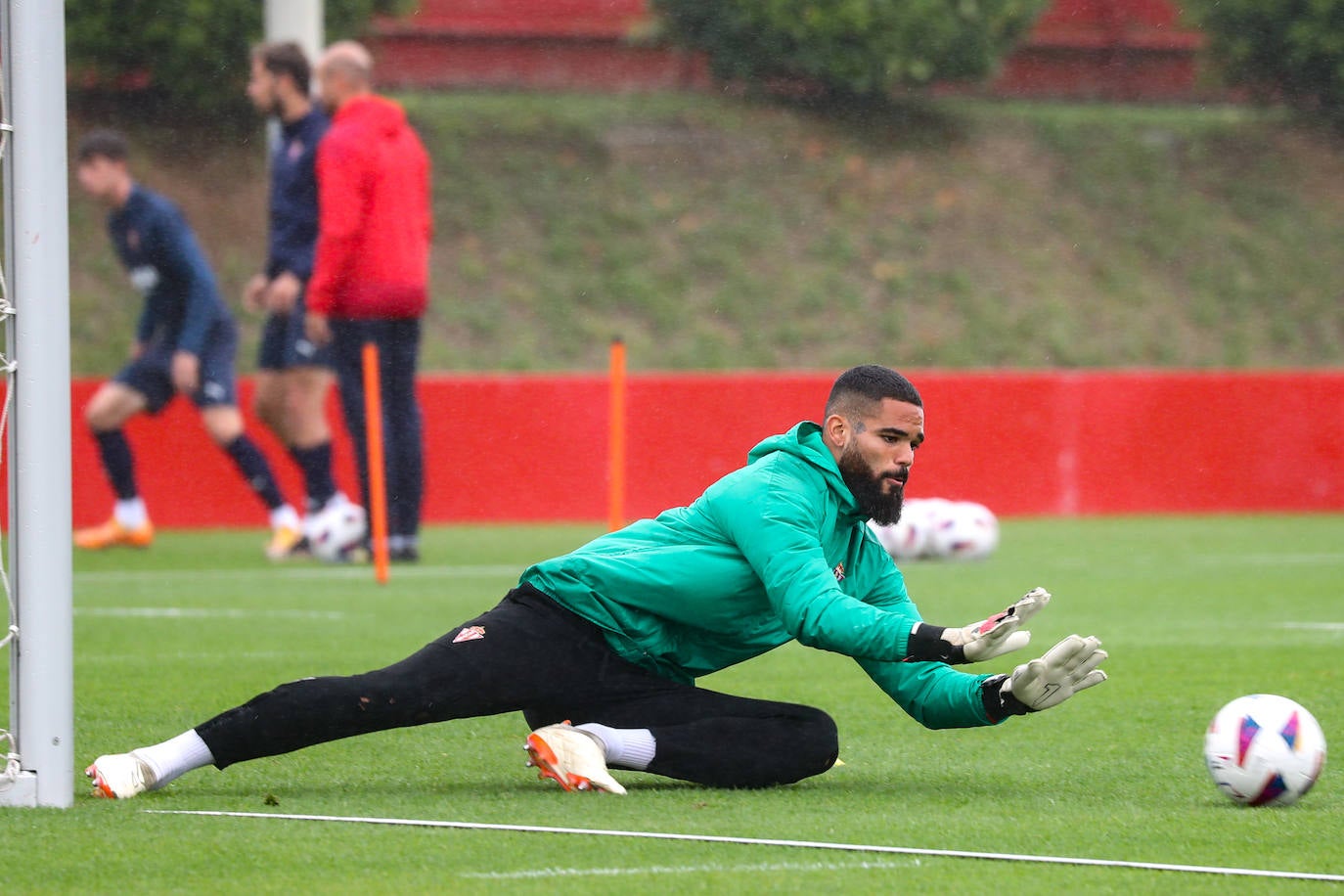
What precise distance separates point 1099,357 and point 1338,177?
572 cm

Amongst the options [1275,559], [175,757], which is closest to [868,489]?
[175,757]

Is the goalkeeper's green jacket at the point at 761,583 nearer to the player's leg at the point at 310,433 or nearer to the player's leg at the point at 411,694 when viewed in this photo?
the player's leg at the point at 411,694

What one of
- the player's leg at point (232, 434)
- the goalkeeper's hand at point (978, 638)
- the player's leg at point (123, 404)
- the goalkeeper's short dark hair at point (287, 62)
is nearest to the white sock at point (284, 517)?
the player's leg at point (232, 434)

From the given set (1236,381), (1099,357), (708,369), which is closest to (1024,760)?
(1236,381)

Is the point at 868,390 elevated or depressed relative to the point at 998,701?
elevated

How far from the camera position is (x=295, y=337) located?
1216 cm

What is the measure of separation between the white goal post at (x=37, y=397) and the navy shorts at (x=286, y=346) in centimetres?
757

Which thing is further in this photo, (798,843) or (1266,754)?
(1266,754)

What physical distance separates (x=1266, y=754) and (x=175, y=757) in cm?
251

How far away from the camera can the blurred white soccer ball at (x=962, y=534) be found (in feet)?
40.0

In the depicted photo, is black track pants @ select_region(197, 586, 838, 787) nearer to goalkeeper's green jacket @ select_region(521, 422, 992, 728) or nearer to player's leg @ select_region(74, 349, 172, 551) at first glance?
goalkeeper's green jacket @ select_region(521, 422, 992, 728)

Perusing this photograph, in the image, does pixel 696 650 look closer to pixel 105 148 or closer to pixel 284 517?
pixel 284 517

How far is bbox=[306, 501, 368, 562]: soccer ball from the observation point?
1193cm

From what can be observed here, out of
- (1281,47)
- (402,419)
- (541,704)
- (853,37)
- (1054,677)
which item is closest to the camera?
(1054,677)
